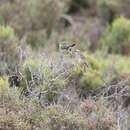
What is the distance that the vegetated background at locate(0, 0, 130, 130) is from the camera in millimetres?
6289

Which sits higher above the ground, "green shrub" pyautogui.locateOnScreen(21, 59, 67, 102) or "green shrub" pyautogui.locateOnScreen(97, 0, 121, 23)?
"green shrub" pyautogui.locateOnScreen(21, 59, 67, 102)

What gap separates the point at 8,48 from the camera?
880 centimetres

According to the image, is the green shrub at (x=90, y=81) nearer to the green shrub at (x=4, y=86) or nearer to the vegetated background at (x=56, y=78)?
the vegetated background at (x=56, y=78)

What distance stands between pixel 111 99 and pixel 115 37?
4.60m

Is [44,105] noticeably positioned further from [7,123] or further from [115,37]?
[115,37]

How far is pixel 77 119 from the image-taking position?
6312 millimetres

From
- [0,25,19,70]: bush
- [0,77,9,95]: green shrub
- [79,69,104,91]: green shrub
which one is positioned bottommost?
[79,69,104,91]: green shrub

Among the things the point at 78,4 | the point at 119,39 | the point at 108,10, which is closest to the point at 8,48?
the point at 119,39

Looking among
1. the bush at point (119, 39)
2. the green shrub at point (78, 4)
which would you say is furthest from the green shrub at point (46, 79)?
the green shrub at point (78, 4)

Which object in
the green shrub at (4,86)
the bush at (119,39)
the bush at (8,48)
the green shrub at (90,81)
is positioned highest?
the green shrub at (4,86)

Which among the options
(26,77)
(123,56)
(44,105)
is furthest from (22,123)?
(123,56)

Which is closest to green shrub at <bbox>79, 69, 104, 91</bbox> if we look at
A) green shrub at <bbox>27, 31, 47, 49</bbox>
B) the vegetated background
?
the vegetated background

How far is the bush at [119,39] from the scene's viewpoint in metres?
11.8

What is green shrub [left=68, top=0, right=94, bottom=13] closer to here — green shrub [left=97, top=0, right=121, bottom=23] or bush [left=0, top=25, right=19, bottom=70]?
green shrub [left=97, top=0, right=121, bottom=23]
